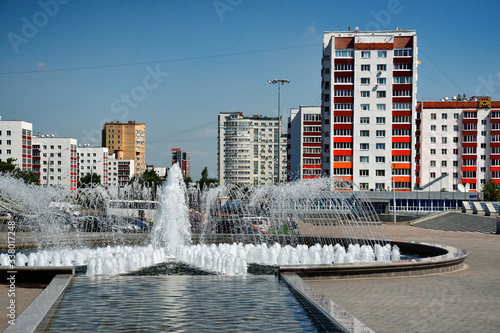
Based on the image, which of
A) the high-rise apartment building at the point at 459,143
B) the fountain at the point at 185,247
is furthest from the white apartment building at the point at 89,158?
the fountain at the point at 185,247

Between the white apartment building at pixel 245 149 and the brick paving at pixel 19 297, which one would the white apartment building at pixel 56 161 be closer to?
the white apartment building at pixel 245 149

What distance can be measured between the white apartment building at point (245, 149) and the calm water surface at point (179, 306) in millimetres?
158566

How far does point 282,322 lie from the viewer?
8492mm

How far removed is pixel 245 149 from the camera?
17325cm

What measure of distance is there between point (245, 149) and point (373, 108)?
3817 inches

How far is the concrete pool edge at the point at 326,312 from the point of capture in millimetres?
7700

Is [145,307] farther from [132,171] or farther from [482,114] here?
[132,171]

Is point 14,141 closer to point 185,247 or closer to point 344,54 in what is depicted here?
point 344,54

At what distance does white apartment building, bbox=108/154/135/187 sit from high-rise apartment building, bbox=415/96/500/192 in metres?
110

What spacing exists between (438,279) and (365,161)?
66554mm

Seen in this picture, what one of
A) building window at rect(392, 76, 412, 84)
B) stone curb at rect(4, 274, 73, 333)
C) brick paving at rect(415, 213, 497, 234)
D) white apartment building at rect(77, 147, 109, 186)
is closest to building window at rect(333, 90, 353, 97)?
building window at rect(392, 76, 412, 84)

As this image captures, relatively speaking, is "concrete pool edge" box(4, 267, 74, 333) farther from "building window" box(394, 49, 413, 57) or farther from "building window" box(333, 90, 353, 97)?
"building window" box(394, 49, 413, 57)

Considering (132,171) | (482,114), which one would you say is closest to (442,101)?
(482,114)

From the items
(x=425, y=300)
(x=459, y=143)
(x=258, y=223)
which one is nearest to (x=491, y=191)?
(x=459, y=143)
